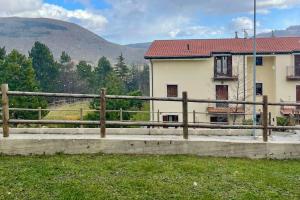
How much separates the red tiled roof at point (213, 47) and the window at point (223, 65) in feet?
2.17

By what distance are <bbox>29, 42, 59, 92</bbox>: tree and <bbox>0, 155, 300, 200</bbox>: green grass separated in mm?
60817

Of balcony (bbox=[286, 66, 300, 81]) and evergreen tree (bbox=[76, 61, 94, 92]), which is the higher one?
evergreen tree (bbox=[76, 61, 94, 92])

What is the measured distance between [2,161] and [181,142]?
348 cm

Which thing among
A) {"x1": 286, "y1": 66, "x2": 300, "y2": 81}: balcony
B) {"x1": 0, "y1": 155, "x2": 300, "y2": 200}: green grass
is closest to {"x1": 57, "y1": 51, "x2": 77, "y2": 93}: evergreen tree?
{"x1": 286, "y1": 66, "x2": 300, "y2": 81}: balcony

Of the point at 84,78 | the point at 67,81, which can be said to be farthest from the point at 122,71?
the point at 67,81

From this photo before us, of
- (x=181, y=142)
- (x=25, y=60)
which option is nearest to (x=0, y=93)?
(x=181, y=142)

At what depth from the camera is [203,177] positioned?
295 inches

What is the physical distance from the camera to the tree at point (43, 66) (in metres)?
67.4

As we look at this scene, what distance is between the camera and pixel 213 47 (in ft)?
126

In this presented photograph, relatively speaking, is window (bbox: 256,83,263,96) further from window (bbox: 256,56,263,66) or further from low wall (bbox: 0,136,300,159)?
low wall (bbox: 0,136,300,159)

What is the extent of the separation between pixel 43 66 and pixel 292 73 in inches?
1641

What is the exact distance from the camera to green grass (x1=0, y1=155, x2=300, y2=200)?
21.7 feet

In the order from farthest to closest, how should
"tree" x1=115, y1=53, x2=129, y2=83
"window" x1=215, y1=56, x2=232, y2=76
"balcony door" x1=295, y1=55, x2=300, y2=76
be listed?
"tree" x1=115, y1=53, x2=129, y2=83 → "window" x1=215, y1=56, x2=232, y2=76 → "balcony door" x1=295, y1=55, x2=300, y2=76

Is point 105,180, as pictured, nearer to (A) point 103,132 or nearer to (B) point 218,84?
(A) point 103,132
